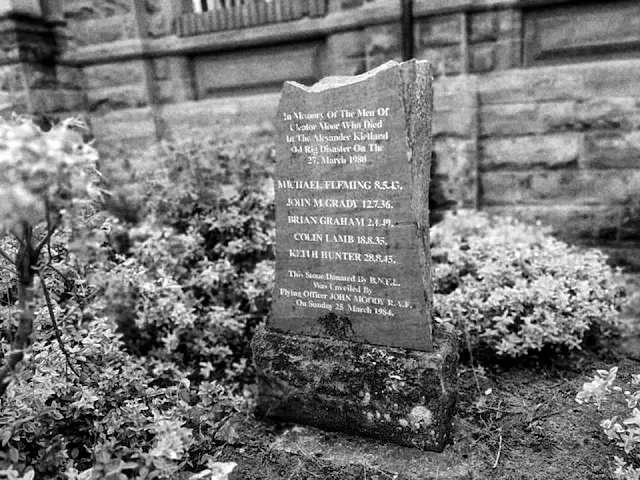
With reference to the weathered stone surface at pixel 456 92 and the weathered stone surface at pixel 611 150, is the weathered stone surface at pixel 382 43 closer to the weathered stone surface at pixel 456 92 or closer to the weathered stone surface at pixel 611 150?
the weathered stone surface at pixel 456 92

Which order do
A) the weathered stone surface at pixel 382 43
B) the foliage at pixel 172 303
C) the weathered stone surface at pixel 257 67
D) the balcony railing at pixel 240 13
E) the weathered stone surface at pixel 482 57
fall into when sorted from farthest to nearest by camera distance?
the weathered stone surface at pixel 257 67
the balcony railing at pixel 240 13
the weathered stone surface at pixel 382 43
the weathered stone surface at pixel 482 57
the foliage at pixel 172 303

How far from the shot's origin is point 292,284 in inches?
122

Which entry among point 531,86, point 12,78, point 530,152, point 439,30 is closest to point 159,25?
point 12,78

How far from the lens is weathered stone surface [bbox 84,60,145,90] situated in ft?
21.8

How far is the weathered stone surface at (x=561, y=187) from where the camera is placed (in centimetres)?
500

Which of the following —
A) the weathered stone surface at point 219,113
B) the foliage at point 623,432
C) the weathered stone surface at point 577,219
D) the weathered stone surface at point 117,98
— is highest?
the weathered stone surface at point 117,98

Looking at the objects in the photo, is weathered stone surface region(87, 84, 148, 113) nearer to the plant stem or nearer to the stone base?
the stone base

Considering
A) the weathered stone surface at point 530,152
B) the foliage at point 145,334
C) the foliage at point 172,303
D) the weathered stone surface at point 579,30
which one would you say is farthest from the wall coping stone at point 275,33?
the foliage at point 145,334

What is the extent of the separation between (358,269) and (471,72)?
316 cm

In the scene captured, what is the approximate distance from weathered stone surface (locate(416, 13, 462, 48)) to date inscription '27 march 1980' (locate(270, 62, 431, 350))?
267cm

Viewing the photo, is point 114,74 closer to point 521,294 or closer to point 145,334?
point 145,334

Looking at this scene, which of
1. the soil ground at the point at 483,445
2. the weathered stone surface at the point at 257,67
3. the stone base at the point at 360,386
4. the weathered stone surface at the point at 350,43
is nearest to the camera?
the soil ground at the point at 483,445

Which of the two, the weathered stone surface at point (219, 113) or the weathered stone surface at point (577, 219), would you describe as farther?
the weathered stone surface at point (219, 113)

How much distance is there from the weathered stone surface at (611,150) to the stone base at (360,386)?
2.97m
